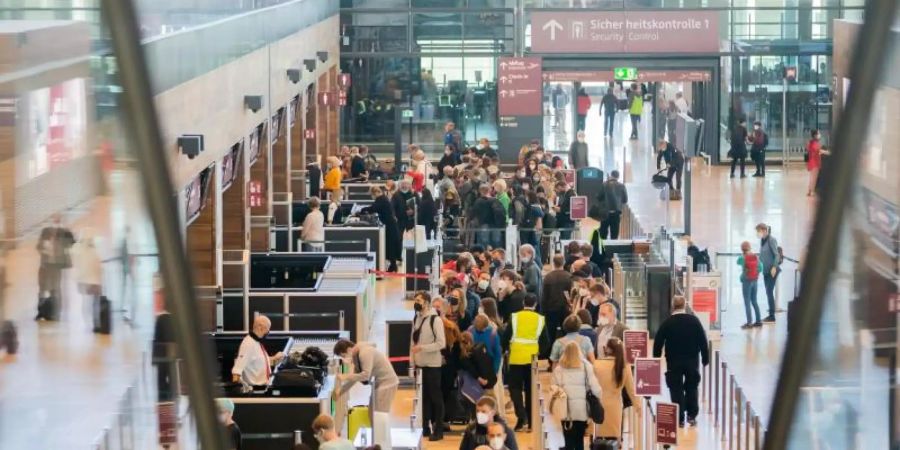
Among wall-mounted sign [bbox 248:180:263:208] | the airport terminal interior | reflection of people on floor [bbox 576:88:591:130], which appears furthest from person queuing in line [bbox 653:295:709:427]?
reflection of people on floor [bbox 576:88:591:130]

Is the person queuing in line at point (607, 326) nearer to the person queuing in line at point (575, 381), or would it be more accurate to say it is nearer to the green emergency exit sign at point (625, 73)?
the person queuing in line at point (575, 381)

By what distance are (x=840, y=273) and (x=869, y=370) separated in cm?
19

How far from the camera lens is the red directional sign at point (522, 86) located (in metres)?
34.1

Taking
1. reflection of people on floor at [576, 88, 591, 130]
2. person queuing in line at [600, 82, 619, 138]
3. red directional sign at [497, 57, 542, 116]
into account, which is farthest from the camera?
person queuing in line at [600, 82, 619, 138]

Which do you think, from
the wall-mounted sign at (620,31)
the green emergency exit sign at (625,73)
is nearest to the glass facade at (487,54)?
the wall-mounted sign at (620,31)

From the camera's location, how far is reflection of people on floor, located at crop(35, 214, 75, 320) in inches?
100

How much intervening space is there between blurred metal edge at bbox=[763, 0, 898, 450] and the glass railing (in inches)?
36.0

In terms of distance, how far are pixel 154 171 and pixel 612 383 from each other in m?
10.3

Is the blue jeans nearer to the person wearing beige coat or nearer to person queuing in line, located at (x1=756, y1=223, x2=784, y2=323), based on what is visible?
person queuing in line, located at (x1=756, y1=223, x2=784, y2=323)

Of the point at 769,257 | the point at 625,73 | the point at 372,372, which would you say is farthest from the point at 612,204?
the point at 372,372

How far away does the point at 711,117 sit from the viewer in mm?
38281

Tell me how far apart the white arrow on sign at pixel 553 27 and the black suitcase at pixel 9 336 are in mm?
32452

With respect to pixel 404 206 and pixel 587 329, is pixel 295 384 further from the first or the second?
pixel 404 206

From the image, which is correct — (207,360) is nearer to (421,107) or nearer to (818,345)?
(818,345)
